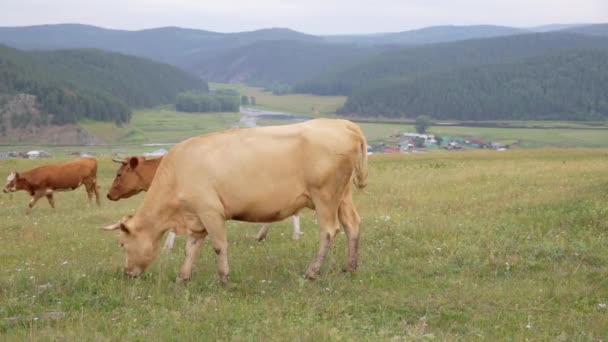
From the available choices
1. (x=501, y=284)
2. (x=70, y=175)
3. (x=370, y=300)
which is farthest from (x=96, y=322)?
(x=70, y=175)

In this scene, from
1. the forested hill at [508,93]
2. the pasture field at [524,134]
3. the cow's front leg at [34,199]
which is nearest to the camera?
the cow's front leg at [34,199]

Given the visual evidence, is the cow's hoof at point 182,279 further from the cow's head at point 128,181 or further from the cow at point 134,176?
the cow's head at point 128,181

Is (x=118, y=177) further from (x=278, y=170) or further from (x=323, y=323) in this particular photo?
(x=323, y=323)

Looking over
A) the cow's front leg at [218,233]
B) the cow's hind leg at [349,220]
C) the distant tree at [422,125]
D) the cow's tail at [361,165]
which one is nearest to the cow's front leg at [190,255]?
the cow's front leg at [218,233]

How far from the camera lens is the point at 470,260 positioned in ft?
36.2

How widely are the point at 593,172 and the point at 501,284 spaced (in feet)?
49.3

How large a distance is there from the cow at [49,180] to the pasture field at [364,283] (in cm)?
553

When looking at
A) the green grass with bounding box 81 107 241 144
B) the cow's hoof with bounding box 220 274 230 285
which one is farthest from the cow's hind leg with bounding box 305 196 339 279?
the green grass with bounding box 81 107 241 144

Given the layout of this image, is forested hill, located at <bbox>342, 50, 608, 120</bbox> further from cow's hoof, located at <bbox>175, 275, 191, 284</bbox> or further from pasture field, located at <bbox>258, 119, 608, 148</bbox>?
cow's hoof, located at <bbox>175, 275, 191, 284</bbox>

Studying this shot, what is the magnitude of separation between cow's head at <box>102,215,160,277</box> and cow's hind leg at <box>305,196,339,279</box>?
8.16 ft

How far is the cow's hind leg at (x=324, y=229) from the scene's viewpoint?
10.4 meters

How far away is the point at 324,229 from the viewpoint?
10523 mm

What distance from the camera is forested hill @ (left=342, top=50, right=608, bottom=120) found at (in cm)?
16538

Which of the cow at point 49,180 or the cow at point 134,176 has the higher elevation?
the cow at point 134,176
